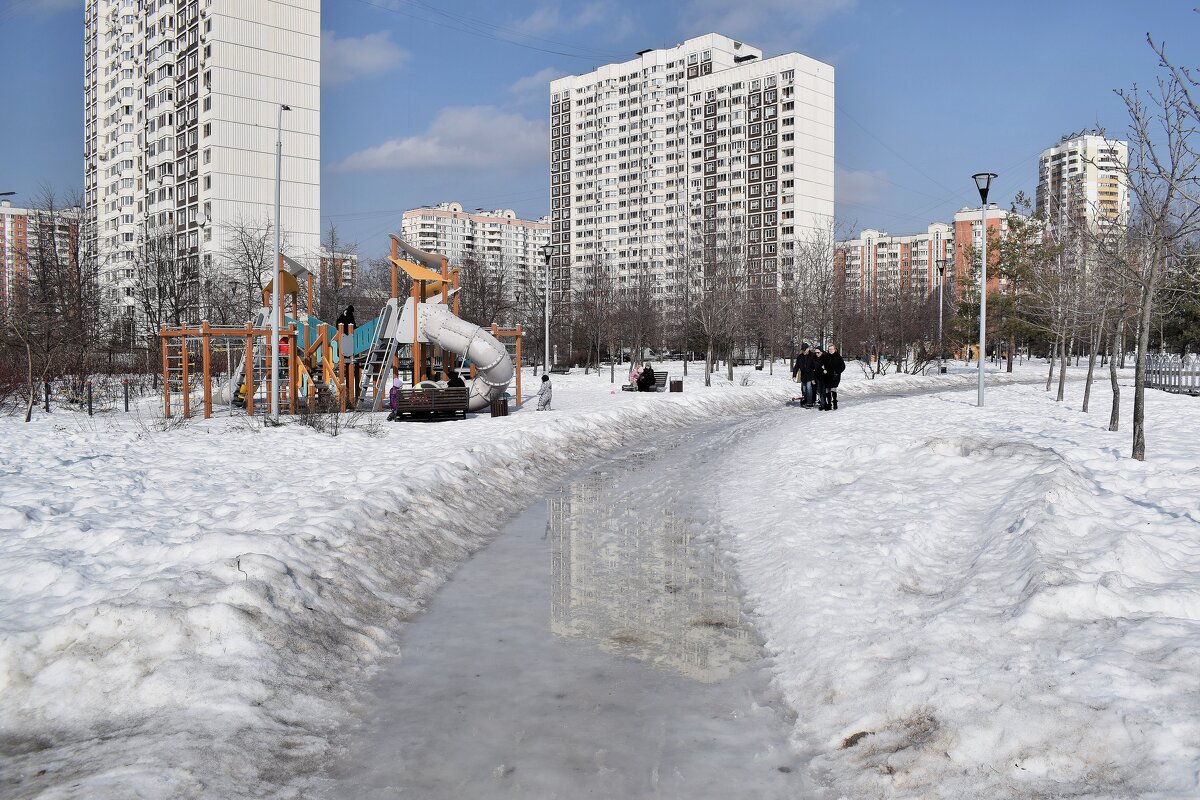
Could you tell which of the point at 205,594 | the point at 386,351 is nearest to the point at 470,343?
the point at 386,351

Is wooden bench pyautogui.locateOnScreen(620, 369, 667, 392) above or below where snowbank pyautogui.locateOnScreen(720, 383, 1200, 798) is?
above

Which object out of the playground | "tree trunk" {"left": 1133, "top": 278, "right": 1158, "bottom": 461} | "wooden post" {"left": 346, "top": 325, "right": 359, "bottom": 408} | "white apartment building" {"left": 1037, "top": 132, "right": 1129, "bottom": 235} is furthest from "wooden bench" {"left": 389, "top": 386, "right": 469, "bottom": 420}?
"tree trunk" {"left": 1133, "top": 278, "right": 1158, "bottom": 461}

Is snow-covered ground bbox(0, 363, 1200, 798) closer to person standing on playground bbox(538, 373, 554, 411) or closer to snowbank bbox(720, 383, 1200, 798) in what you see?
snowbank bbox(720, 383, 1200, 798)

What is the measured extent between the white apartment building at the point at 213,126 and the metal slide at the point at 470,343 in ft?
156

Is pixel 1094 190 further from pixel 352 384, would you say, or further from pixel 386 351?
pixel 352 384

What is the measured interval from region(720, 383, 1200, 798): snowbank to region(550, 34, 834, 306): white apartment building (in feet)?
316

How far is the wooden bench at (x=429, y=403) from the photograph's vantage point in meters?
20.7

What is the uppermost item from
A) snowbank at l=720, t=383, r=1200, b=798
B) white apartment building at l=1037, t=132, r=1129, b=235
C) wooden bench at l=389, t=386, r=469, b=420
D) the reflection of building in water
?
white apartment building at l=1037, t=132, r=1129, b=235

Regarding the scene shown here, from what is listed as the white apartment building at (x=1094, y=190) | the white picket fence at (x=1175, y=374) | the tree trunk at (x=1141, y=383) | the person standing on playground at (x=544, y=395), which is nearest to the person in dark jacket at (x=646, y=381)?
the person standing on playground at (x=544, y=395)

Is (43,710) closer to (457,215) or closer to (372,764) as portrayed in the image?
(372,764)

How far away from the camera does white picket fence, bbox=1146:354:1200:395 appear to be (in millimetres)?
29734

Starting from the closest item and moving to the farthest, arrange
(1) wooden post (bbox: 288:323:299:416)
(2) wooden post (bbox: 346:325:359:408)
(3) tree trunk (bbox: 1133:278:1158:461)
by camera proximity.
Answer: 1. (3) tree trunk (bbox: 1133:278:1158:461)
2. (1) wooden post (bbox: 288:323:299:416)
3. (2) wooden post (bbox: 346:325:359:408)

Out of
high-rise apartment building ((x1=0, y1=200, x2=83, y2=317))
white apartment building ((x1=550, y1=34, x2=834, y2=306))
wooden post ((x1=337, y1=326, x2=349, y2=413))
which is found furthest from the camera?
white apartment building ((x1=550, y1=34, x2=834, y2=306))

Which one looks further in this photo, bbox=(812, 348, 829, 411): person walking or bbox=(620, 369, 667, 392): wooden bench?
bbox=(620, 369, 667, 392): wooden bench
